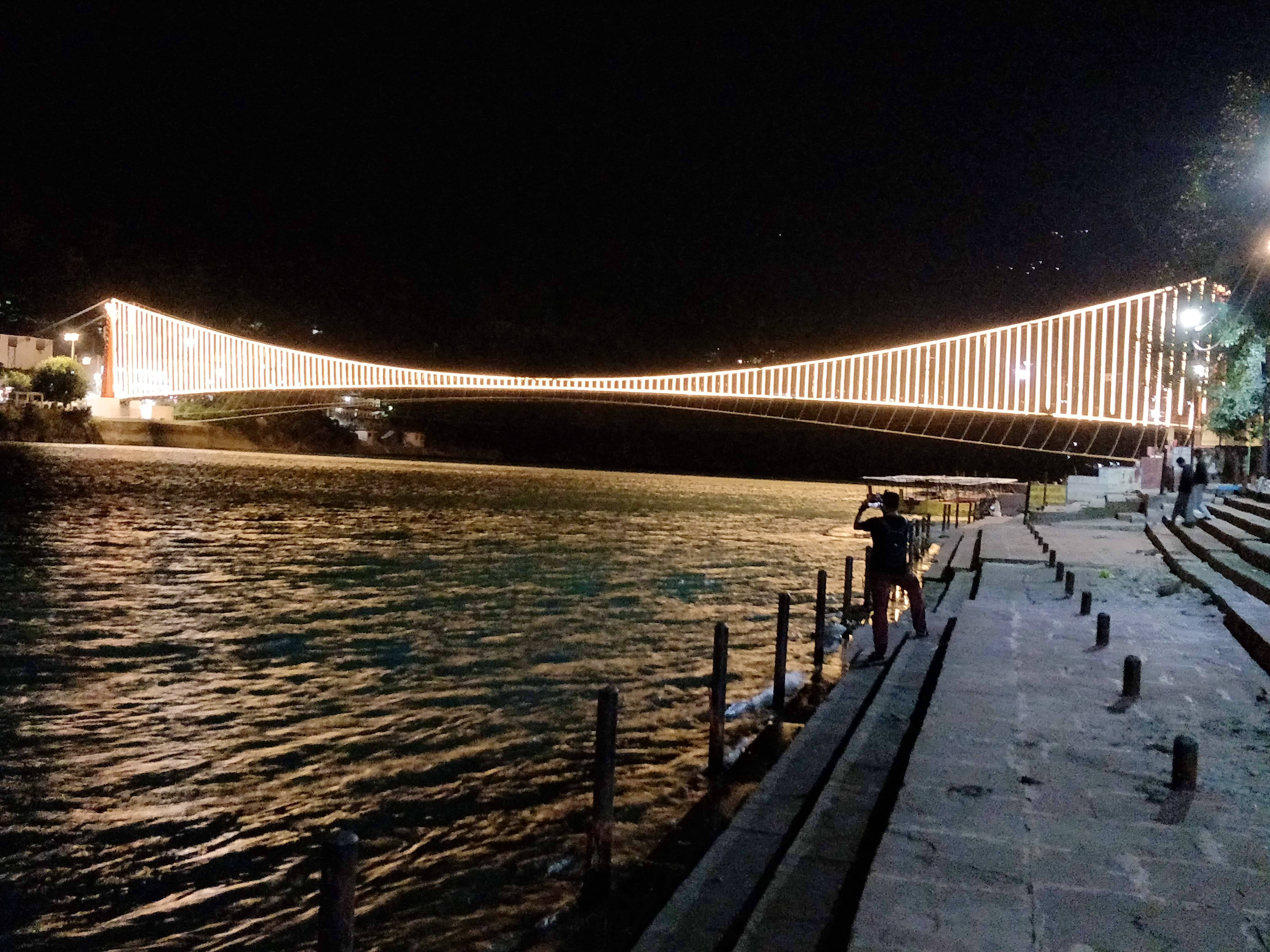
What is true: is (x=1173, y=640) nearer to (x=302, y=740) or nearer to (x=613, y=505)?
(x=302, y=740)

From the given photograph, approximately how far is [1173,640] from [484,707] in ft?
23.3

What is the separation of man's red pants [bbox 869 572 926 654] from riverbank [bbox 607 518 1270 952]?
35 cm

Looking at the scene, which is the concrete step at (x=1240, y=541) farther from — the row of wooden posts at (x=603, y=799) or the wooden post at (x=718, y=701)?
the wooden post at (x=718, y=701)

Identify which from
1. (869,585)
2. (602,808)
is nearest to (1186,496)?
(869,585)

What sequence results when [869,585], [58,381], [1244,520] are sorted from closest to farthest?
1. [869,585]
2. [1244,520]
3. [58,381]

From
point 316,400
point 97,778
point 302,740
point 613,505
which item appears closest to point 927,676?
point 302,740

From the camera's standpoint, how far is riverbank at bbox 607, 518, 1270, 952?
4.38 meters

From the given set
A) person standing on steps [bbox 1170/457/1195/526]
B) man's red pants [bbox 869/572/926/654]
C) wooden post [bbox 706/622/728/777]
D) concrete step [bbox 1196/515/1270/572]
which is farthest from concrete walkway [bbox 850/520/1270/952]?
person standing on steps [bbox 1170/457/1195/526]

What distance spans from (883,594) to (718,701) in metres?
3.13

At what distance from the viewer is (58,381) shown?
103 metres

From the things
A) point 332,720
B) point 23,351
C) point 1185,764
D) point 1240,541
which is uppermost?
point 23,351

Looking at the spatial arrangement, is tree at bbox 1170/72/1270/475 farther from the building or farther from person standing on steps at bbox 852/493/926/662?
the building

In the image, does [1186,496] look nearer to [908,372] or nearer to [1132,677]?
[1132,677]

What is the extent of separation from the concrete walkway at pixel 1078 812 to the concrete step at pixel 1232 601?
18 cm
